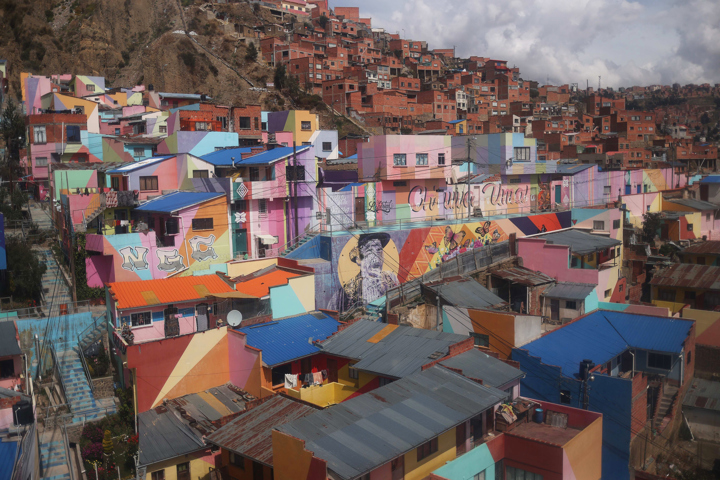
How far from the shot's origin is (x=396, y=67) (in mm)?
96188

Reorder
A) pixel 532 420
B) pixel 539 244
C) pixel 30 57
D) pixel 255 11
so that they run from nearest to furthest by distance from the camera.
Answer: pixel 532 420 < pixel 539 244 < pixel 30 57 < pixel 255 11

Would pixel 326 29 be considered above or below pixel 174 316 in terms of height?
above

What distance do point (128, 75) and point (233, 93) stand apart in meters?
14.4

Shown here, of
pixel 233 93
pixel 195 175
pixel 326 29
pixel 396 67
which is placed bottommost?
pixel 195 175

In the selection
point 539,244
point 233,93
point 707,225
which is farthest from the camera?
point 233,93

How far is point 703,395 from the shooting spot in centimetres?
2486

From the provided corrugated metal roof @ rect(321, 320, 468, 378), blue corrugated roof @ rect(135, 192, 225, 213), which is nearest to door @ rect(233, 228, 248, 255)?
blue corrugated roof @ rect(135, 192, 225, 213)

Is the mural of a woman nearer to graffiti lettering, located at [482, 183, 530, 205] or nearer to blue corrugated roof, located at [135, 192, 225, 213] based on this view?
blue corrugated roof, located at [135, 192, 225, 213]

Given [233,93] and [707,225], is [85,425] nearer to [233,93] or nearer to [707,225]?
[707,225]

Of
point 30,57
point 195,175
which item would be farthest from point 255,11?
point 195,175

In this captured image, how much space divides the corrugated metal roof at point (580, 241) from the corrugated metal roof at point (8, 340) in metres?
25.3

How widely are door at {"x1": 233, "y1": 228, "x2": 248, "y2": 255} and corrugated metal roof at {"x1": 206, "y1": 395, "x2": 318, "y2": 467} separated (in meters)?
12.2

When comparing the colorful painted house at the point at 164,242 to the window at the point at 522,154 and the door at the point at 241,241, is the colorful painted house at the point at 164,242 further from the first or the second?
the window at the point at 522,154

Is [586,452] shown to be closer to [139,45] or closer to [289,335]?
[289,335]
